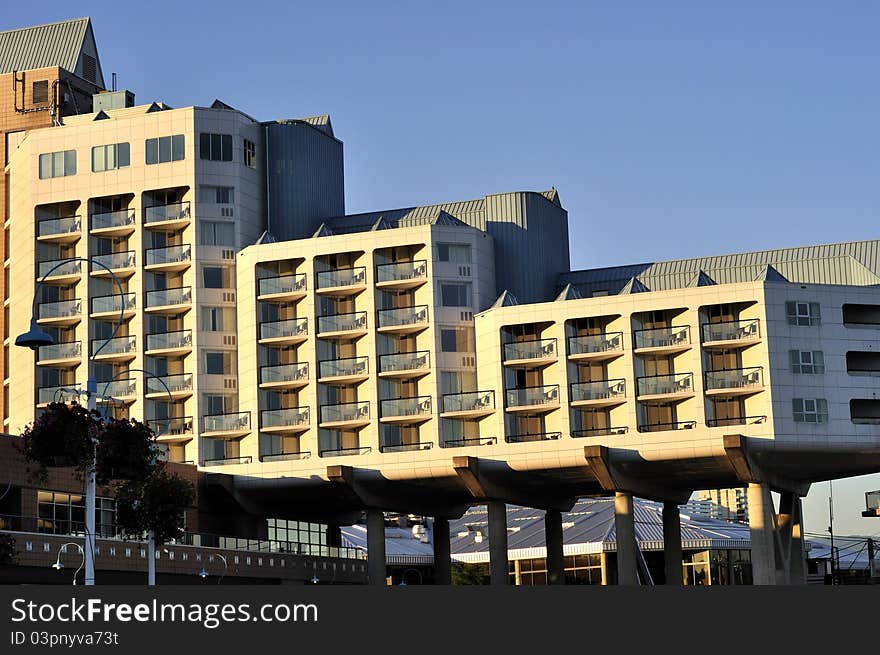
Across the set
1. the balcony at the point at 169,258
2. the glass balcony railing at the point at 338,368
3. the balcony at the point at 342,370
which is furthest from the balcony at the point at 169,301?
the balcony at the point at 342,370

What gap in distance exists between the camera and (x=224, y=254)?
105m

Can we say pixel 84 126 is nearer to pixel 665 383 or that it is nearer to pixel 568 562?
pixel 665 383

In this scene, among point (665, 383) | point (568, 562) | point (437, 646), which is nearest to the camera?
point (437, 646)

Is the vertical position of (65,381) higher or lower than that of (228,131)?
lower

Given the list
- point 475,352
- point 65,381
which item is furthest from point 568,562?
point 65,381

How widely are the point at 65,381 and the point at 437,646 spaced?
81646mm

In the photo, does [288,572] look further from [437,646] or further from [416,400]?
[437,646]

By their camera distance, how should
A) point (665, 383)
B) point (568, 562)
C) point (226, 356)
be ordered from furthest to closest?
point (568, 562), point (226, 356), point (665, 383)

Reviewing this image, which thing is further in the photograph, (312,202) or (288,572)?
(312,202)

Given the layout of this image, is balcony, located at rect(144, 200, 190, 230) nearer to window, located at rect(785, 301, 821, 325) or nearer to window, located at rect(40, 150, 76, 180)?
window, located at rect(40, 150, 76, 180)

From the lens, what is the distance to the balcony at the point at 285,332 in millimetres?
102188

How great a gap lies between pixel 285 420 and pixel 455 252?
16.4 meters

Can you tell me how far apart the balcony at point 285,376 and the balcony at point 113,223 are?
14.6m

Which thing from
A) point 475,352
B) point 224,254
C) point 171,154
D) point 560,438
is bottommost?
point 560,438
